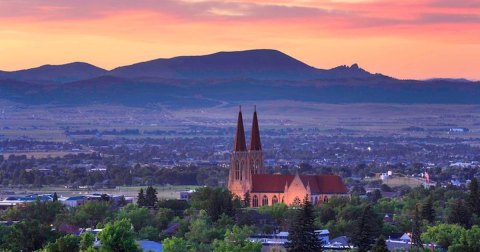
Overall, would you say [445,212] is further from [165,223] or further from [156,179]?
[156,179]

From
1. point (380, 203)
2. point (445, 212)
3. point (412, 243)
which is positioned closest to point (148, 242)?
point (412, 243)

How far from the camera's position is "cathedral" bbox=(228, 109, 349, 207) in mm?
130500

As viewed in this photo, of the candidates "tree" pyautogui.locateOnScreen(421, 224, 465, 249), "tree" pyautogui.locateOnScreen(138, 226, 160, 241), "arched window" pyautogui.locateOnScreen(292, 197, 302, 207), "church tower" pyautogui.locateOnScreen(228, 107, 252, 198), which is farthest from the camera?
"church tower" pyautogui.locateOnScreen(228, 107, 252, 198)

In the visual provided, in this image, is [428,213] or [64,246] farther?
[428,213]

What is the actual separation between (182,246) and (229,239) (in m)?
7.17

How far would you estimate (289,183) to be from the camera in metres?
132

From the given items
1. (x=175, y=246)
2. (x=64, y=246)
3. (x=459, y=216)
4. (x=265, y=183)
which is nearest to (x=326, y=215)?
(x=459, y=216)

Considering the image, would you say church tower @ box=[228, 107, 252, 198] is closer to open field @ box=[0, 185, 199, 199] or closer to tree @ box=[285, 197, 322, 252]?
open field @ box=[0, 185, 199, 199]

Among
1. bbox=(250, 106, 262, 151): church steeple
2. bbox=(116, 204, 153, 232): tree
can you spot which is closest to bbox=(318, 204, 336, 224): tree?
bbox=(116, 204, 153, 232): tree

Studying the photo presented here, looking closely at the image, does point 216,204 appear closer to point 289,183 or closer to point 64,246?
point 289,183

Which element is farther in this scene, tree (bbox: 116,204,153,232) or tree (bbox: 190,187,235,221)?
tree (bbox: 190,187,235,221)

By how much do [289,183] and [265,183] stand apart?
2.33 metres

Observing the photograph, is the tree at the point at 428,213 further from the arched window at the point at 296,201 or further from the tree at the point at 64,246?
the tree at the point at 64,246

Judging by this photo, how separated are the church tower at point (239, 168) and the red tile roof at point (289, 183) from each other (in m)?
1.02
